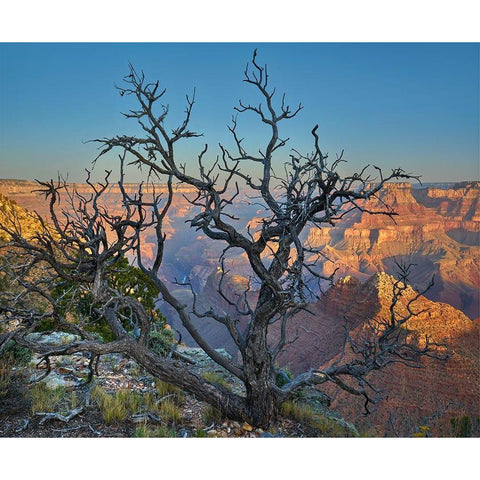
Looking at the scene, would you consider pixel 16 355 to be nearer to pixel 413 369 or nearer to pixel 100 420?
pixel 100 420

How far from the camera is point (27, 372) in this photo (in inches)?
291

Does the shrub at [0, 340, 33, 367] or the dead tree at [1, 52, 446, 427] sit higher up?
the dead tree at [1, 52, 446, 427]

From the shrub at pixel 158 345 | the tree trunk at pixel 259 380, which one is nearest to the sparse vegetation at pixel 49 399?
the shrub at pixel 158 345

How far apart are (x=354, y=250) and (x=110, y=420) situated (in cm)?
6573

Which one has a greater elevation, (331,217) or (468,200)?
(468,200)

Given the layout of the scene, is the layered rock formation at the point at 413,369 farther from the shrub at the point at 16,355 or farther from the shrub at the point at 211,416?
the shrub at the point at 16,355

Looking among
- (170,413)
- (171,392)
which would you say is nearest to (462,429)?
(171,392)

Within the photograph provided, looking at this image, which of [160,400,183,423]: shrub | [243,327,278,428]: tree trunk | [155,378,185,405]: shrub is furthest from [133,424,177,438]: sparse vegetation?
[243,327,278,428]: tree trunk

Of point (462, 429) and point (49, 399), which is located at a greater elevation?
point (49, 399)

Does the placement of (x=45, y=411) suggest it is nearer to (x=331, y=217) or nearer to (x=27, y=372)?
(x=27, y=372)

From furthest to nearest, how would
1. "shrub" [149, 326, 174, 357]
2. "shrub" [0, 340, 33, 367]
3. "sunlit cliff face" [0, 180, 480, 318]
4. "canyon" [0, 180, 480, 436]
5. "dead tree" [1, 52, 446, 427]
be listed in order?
"sunlit cliff face" [0, 180, 480, 318], "canyon" [0, 180, 480, 436], "shrub" [149, 326, 174, 357], "shrub" [0, 340, 33, 367], "dead tree" [1, 52, 446, 427]

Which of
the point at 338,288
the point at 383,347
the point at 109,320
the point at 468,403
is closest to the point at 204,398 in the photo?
the point at 109,320

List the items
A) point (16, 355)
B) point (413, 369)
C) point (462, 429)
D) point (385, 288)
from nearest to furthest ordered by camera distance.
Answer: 1. point (16, 355)
2. point (462, 429)
3. point (413, 369)
4. point (385, 288)

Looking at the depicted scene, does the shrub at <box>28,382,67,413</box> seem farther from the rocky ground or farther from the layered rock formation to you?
the layered rock formation
